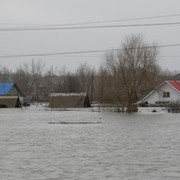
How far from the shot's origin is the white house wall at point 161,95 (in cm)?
7650

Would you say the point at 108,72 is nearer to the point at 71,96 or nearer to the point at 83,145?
the point at 71,96

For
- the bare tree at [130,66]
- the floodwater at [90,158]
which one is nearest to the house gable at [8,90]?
the bare tree at [130,66]

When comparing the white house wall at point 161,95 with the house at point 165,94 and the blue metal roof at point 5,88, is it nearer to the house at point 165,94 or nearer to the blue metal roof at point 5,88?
the house at point 165,94

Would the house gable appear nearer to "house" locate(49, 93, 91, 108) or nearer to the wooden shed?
the wooden shed

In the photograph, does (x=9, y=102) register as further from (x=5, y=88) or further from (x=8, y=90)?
(x=5, y=88)

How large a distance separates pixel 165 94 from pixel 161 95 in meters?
0.76

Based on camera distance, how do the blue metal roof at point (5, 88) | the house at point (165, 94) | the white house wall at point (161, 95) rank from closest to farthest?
the house at point (165, 94) → the white house wall at point (161, 95) → the blue metal roof at point (5, 88)

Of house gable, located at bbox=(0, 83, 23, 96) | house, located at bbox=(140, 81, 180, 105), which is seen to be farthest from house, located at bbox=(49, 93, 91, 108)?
house gable, located at bbox=(0, 83, 23, 96)

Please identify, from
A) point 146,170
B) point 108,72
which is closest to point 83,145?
point 146,170

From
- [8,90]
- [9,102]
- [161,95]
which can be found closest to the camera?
[161,95]

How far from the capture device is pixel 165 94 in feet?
256

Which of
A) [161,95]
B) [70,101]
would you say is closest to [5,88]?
[70,101]

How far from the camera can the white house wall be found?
3012 inches

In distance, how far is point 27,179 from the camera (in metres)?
10.9
